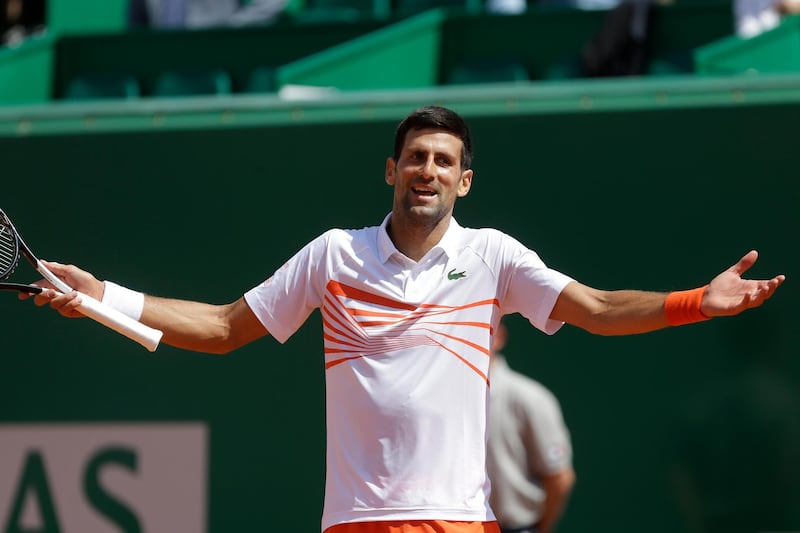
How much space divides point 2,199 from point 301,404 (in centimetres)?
182

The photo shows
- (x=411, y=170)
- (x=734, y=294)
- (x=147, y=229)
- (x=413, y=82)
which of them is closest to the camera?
(x=734, y=294)

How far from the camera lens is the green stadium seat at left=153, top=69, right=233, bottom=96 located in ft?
28.4

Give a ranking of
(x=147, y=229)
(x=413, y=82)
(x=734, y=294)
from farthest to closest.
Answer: (x=413, y=82)
(x=147, y=229)
(x=734, y=294)

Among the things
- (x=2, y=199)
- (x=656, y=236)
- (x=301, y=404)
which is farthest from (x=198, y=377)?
(x=656, y=236)

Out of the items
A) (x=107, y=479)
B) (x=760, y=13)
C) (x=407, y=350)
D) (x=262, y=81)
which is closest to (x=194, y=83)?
(x=262, y=81)

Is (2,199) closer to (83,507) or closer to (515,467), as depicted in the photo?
(83,507)

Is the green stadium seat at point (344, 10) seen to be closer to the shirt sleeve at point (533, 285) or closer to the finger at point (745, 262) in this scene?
the shirt sleeve at point (533, 285)

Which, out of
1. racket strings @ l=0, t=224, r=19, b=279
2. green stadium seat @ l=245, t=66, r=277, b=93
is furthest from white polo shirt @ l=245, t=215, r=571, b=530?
green stadium seat @ l=245, t=66, r=277, b=93

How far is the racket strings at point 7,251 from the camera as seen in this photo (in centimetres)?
344

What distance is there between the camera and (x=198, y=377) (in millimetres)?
5848

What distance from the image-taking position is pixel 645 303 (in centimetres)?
325

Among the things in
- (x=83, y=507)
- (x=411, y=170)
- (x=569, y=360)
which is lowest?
(x=83, y=507)

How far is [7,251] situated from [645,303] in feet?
5.92

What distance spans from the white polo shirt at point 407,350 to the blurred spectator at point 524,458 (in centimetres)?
165
